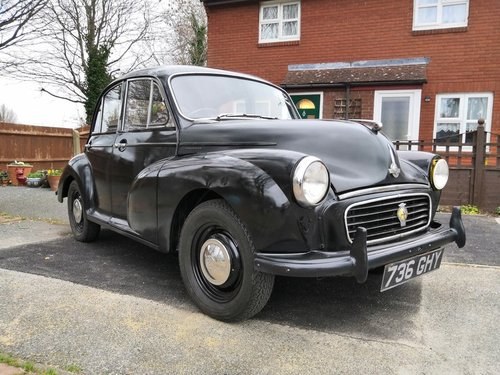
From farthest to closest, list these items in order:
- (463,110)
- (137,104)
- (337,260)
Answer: (463,110), (137,104), (337,260)

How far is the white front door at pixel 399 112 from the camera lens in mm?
11148

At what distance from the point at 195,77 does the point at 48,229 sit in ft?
11.2

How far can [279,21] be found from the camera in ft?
42.4

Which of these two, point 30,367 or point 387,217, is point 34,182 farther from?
point 387,217

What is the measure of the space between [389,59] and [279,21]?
11.7 ft

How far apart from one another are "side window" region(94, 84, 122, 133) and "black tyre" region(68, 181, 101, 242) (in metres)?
0.77

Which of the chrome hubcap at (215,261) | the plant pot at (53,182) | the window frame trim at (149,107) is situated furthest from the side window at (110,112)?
the plant pot at (53,182)

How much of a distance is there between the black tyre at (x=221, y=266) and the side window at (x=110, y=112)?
198cm

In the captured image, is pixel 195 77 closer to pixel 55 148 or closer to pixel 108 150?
pixel 108 150

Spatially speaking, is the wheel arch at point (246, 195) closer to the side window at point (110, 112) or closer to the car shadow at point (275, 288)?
the car shadow at point (275, 288)

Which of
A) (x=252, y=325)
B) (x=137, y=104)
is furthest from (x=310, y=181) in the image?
(x=137, y=104)

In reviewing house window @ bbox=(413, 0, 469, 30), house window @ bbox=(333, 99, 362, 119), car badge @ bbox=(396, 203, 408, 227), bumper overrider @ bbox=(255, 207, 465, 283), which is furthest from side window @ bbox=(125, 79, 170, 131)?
house window @ bbox=(413, 0, 469, 30)

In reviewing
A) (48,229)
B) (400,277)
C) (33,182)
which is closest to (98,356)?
(400,277)

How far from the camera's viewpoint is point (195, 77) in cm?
377
